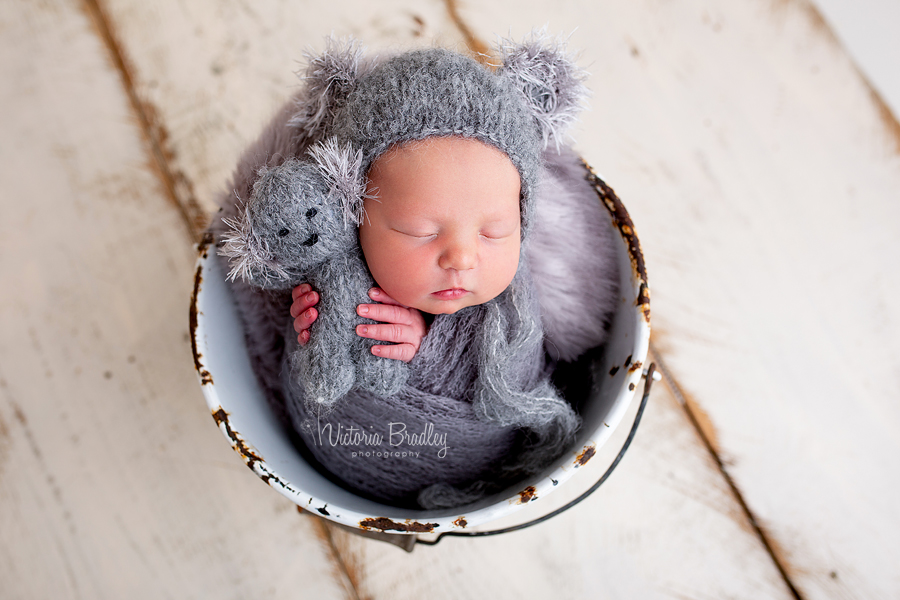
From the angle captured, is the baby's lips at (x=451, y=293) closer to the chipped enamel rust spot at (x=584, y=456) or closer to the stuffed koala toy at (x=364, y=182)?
the stuffed koala toy at (x=364, y=182)

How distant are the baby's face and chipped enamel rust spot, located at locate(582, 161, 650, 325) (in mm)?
162

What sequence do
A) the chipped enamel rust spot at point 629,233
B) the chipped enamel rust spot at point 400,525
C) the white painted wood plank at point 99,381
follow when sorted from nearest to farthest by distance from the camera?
the chipped enamel rust spot at point 400,525 < the chipped enamel rust spot at point 629,233 < the white painted wood plank at point 99,381

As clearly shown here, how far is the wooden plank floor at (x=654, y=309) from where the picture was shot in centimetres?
94

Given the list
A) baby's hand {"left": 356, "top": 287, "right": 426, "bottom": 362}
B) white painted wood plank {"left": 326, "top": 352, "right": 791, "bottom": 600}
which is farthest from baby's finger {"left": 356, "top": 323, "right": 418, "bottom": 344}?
white painted wood plank {"left": 326, "top": 352, "right": 791, "bottom": 600}

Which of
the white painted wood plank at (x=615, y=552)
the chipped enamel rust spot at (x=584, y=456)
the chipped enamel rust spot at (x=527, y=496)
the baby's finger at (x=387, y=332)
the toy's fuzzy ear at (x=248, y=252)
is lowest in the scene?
the white painted wood plank at (x=615, y=552)

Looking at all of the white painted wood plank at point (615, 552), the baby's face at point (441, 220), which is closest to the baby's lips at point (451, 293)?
the baby's face at point (441, 220)

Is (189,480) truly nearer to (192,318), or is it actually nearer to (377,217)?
(192,318)

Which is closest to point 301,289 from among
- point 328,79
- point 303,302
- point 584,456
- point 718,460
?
point 303,302

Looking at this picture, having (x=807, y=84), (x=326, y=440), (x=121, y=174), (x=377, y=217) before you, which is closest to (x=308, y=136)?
(x=377, y=217)

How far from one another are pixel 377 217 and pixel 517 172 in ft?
0.55

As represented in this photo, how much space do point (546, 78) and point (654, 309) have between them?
507mm

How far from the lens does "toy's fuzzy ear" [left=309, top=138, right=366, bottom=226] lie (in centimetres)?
61

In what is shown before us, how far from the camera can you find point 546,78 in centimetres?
69

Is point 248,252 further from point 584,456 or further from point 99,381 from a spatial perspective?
point 99,381
